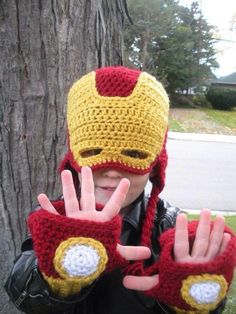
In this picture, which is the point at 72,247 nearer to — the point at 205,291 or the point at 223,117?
the point at 205,291

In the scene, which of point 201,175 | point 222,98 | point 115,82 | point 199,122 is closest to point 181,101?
point 222,98

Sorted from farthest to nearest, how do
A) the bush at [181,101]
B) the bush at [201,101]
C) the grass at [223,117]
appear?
the bush at [201,101]
the bush at [181,101]
the grass at [223,117]

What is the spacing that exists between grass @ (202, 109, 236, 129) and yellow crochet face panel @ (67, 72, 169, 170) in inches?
699

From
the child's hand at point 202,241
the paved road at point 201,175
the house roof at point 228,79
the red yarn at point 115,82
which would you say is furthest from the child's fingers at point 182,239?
the house roof at point 228,79

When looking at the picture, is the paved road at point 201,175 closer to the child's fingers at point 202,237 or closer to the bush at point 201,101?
the child's fingers at point 202,237

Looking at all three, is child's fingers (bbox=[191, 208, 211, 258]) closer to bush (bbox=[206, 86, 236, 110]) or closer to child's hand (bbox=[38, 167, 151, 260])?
child's hand (bbox=[38, 167, 151, 260])

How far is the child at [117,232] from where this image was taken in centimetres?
123

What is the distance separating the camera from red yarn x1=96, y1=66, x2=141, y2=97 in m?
1.52

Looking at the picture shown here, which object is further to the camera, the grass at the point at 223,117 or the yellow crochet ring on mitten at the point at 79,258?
the grass at the point at 223,117

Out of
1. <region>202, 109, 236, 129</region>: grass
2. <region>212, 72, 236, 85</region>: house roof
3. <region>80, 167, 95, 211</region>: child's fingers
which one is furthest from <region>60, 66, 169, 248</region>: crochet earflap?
<region>212, 72, 236, 85</region>: house roof

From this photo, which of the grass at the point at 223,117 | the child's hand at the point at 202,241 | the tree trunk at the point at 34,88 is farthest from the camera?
the grass at the point at 223,117

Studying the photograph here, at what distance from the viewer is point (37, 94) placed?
78.9 inches

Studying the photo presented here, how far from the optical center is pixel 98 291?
158 cm

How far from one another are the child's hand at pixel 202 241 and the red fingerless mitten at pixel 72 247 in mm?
198
